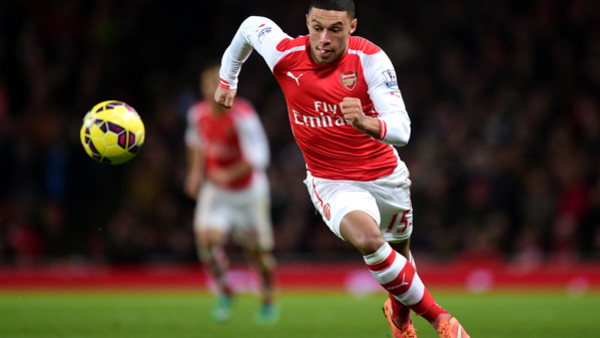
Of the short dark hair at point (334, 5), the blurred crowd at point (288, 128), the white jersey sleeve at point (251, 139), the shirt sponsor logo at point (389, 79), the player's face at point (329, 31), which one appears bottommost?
the shirt sponsor logo at point (389, 79)

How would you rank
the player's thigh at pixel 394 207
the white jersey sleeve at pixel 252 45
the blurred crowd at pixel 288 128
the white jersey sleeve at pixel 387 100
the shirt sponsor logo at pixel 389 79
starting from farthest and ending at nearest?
the blurred crowd at pixel 288 128 < the white jersey sleeve at pixel 252 45 < the player's thigh at pixel 394 207 < the shirt sponsor logo at pixel 389 79 < the white jersey sleeve at pixel 387 100

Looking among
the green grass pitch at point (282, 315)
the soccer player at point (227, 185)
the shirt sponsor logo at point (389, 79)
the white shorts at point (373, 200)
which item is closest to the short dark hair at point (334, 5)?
the shirt sponsor logo at point (389, 79)

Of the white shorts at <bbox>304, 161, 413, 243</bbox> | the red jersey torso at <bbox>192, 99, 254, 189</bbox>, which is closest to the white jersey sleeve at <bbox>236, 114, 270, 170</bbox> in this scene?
the red jersey torso at <bbox>192, 99, 254, 189</bbox>

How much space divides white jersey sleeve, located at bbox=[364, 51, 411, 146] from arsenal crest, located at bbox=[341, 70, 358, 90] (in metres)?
0.09

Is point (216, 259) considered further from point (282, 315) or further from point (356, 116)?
point (356, 116)

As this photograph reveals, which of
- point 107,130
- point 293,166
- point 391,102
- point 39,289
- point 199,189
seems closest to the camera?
point 391,102

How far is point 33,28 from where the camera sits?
51.0 ft

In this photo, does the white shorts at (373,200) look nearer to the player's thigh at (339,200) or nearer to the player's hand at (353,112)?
the player's thigh at (339,200)

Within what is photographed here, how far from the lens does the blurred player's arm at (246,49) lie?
18.8 ft

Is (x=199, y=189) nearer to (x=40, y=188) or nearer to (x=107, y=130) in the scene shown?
(x=107, y=130)

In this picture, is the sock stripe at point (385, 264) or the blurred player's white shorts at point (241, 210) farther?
the blurred player's white shorts at point (241, 210)

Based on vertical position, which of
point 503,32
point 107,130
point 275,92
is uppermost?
point 503,32

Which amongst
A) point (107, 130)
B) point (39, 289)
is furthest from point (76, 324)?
point (39, 289)

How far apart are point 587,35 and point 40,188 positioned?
34.0 ft
